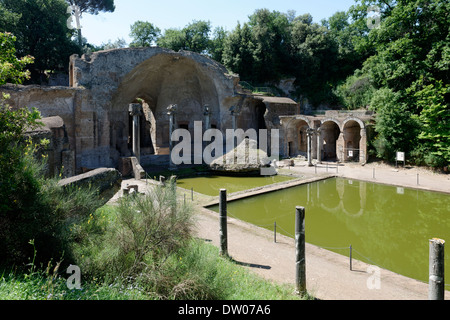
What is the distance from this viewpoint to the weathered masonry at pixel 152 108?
1922 centimetres

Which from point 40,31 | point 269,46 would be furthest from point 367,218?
point 40,31

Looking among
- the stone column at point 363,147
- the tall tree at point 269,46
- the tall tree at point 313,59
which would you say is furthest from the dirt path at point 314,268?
the tall tree at point 313,59

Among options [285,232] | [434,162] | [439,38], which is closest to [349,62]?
[439,38]

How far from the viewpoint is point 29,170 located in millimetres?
5512

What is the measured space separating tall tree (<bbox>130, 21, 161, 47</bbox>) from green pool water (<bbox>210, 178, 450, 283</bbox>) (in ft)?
128

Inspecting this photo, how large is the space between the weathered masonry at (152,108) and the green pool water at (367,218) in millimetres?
7954

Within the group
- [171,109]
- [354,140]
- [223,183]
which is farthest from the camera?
[354,140]

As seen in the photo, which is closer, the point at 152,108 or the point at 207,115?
the point at 207,115

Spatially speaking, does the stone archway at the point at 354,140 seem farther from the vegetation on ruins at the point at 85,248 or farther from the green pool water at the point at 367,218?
the vegetation on ruins at the point at 85,248

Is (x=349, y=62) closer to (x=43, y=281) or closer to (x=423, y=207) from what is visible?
(x=423, y=207)

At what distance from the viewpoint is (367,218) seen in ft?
38.4

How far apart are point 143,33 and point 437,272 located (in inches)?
1949

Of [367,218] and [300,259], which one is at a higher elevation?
[300,259]

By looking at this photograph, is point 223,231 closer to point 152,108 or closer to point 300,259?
point 300,259
